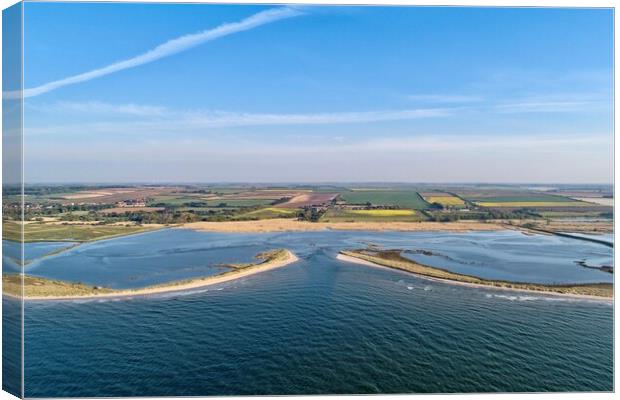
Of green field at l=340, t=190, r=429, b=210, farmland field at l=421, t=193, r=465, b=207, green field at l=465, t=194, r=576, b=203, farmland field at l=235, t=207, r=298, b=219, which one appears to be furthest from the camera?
green field at l=340, t=190, r=429, b=210

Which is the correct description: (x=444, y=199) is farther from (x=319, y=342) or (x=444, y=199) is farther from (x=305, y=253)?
(x=319, y=342)

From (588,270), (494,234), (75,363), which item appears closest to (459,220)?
(494,234)

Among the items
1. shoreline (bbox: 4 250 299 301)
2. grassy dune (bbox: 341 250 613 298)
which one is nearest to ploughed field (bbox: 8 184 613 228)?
grassy dune (bbox: 341 250 613 298)

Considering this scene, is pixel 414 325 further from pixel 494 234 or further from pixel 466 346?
pixel 494 234

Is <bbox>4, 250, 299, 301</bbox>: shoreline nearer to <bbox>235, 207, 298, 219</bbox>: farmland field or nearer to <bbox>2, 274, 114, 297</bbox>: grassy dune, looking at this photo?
<bbox>2, 274, 114, 297</bbox>: grassy dune

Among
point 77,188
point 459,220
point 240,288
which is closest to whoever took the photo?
point 240,288

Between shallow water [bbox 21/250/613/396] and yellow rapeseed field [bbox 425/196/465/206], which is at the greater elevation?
yellow rapeseed field [bbox 425/196/465/206]
